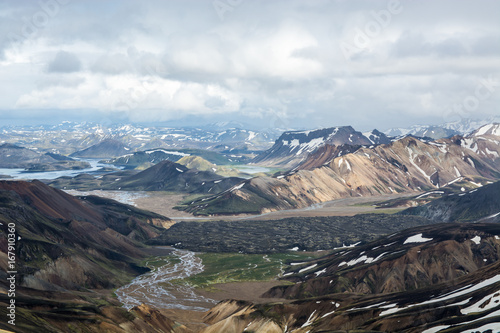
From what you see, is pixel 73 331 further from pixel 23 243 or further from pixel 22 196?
pixel 22 196

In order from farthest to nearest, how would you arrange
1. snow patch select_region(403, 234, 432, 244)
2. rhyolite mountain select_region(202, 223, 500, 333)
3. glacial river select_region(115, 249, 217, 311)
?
snow patch select_region(403, 234, 432, 244) → glacial river select_region(115, 249, 217, 311) → rhyolite mountain select_region(202, 223, 500, 333)

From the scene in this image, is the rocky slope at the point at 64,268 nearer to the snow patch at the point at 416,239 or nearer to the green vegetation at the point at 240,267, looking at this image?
the green vegetation at the point at 240,267

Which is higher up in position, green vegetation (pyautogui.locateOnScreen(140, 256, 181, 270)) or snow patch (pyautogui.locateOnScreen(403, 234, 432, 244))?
snow patch (pyautogui.locateOnScreen(403, 234, 432, 244))

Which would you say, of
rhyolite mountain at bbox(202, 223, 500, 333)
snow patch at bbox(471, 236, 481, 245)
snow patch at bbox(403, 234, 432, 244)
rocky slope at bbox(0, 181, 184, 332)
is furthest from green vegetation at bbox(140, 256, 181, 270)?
snow patch at bbox(471, 236, 481, 245)

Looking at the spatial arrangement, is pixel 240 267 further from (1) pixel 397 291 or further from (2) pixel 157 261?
(1) pixel 397 291

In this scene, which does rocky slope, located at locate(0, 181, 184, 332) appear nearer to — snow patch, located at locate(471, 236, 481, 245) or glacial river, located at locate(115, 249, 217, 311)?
glacial river, located at locate(115, 249, 217, 311)

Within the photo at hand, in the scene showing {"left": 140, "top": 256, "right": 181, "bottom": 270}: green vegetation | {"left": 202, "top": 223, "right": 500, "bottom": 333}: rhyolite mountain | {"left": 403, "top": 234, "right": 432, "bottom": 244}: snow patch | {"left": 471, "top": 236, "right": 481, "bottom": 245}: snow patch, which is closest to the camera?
{"left": 202, "top": 223, "right": 500, "bottom": 333}: rhyolite mountain

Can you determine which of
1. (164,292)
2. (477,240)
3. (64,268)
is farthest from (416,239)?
(64,268)
